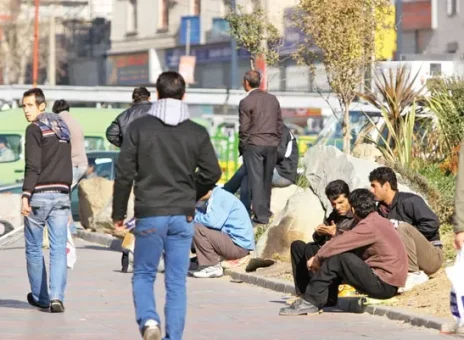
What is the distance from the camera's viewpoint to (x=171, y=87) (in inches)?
348

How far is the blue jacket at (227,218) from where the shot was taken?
15.0 meters

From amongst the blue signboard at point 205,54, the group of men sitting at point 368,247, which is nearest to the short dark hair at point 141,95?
the group of men sitting at point 368,247

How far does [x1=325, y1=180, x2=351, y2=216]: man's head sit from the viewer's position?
12.6 m

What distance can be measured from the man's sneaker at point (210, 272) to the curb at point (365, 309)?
1.49 ft

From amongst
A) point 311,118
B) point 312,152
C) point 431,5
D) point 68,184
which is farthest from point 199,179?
point 311,118

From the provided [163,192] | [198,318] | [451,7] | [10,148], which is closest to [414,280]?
[198,318]

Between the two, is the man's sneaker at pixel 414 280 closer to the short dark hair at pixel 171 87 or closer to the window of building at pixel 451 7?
the short dark hair at pixel 171 87

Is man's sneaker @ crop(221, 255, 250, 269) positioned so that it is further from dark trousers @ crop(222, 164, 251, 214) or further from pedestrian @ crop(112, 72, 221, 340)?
pedestrian @ crop(112, 72, 221, 340)

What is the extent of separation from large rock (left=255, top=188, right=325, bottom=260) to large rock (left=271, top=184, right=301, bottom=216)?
252 cm

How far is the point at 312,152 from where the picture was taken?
57.1ft

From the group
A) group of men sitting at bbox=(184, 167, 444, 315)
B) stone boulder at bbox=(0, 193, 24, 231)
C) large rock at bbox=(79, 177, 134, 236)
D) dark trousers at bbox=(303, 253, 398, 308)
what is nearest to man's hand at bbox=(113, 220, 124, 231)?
group of men sitting at bbox=(184, 167, 444, 315)

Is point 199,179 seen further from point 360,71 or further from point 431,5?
point 431,5

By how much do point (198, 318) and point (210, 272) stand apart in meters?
3.35

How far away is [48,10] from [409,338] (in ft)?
227
